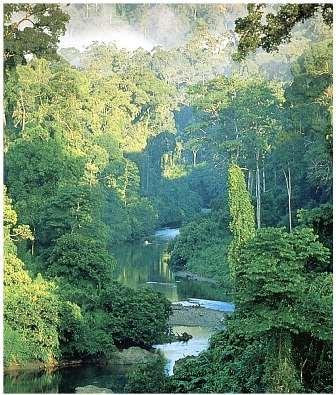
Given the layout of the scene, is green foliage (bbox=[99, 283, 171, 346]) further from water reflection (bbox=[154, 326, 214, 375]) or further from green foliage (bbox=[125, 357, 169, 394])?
green foliage (bbox=[125, 357, 169, 394])

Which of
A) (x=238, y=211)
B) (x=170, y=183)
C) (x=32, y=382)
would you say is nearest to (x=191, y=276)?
(x=238, y=211)

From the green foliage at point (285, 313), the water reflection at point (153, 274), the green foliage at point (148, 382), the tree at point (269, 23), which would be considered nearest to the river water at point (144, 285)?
the water reflection at point (153, 274)

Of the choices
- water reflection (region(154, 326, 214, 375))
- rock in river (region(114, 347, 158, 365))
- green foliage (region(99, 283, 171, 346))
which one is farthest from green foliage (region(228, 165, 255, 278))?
rock in river (region(114, 347, 158, 365))

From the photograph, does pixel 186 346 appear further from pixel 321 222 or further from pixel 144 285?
pixel 321 222

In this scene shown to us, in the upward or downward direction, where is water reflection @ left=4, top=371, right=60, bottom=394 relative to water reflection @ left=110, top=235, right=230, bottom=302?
downward

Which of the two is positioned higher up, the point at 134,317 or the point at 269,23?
the point at 269,23

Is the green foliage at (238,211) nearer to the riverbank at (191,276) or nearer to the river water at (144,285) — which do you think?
the river water at (144,285)
